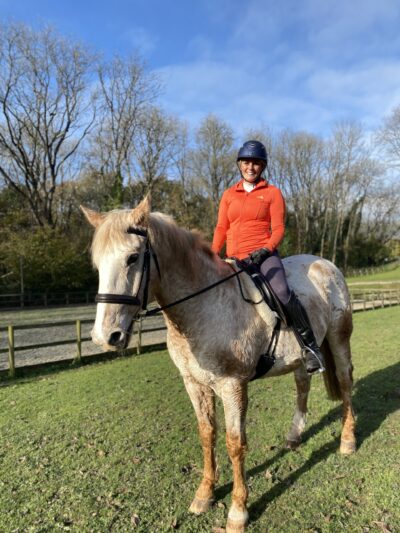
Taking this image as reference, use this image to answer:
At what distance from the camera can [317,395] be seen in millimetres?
6312

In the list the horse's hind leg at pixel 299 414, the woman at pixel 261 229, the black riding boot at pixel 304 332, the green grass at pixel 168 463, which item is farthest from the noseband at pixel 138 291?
the horse's hind leg at pixel 299 414

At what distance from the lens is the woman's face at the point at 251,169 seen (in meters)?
3.66

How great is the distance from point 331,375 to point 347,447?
902 millimetres

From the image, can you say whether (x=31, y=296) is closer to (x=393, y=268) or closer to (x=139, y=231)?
(x=139, y=231)

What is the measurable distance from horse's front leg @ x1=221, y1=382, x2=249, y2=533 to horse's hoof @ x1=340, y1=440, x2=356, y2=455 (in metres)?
1.72

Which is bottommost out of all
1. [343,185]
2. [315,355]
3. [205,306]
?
[315,355]

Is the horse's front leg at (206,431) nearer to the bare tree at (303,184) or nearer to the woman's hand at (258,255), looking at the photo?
the woman's hand at (258,255)

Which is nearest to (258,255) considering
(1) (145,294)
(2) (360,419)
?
(1) (145,294)

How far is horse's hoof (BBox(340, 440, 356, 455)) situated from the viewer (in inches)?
168

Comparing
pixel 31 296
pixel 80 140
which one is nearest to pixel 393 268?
pixel 80 140

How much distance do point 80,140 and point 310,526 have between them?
124 ft

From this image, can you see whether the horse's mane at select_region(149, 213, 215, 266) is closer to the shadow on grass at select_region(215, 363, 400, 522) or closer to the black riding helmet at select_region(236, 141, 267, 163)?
the black riding helmet at select_region(236, 141, 267, 163)

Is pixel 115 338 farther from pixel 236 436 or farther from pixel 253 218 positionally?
pixel 253 218

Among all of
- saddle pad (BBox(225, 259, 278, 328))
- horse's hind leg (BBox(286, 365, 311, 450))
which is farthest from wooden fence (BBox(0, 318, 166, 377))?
saddle pad (BBox(225, 259, 278, 328))
